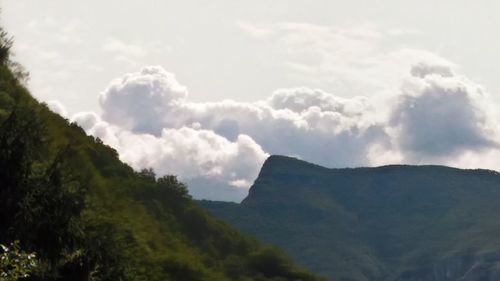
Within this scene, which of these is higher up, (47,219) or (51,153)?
(51,153)

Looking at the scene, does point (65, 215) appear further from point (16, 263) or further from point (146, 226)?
point (146, 226)

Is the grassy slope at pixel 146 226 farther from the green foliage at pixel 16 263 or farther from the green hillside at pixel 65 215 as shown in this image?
the green foliage at pixel 16 263

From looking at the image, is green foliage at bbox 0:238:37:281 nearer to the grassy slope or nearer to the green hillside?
the green hillside

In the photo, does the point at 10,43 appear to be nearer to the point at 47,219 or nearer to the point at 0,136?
the point at 0,136

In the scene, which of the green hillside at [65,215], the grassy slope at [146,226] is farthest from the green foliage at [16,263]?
the grassy slope at [146,226]

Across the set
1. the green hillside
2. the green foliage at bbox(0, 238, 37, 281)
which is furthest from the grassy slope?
the green foliage at bbox(0, 238, 37, 281)

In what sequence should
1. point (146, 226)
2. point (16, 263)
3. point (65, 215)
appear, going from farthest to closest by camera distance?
point (146, 226)
point (65, 215)
point (16, 263)

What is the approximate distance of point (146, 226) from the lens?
326 ft

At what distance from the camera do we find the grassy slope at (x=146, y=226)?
66188 millimetres

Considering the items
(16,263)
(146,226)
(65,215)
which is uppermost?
(146,226)

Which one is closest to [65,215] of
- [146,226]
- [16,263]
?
[16,263]

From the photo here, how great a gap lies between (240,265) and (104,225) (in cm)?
7015

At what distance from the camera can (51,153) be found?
6494 cm

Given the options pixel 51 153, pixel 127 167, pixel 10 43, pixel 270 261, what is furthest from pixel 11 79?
pixel 270 261
